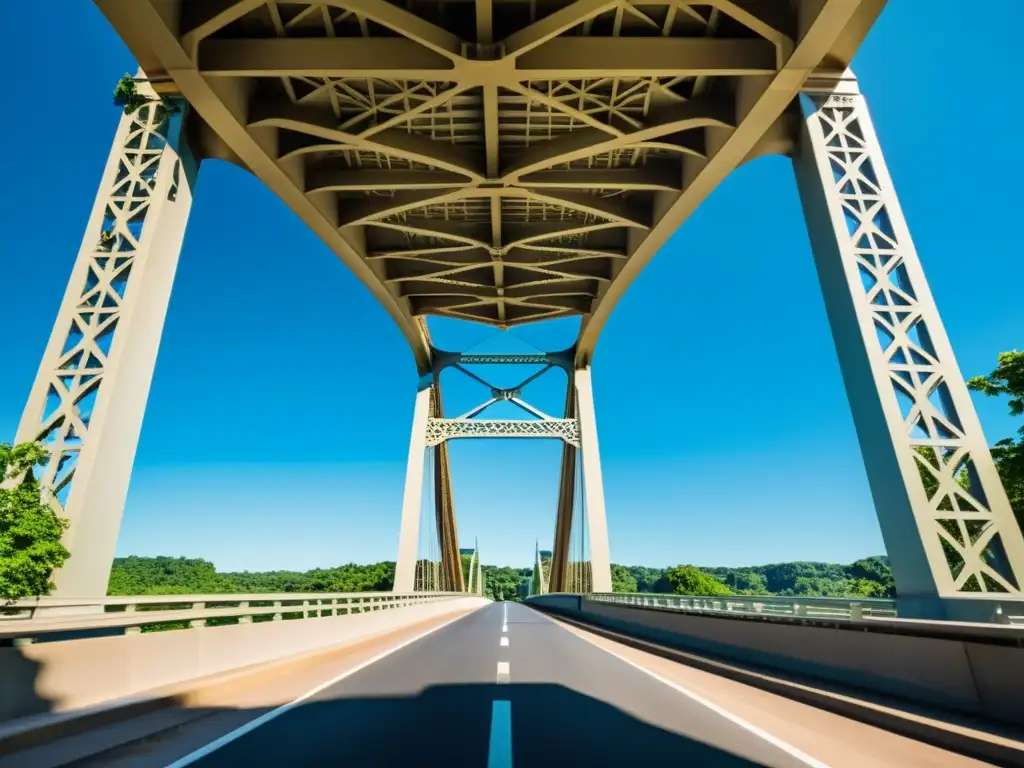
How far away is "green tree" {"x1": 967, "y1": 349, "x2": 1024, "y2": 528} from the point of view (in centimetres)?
1448

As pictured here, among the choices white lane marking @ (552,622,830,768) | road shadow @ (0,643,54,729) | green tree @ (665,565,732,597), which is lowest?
white lane marking @ (552,622,830,768)

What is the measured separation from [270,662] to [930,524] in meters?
9.04

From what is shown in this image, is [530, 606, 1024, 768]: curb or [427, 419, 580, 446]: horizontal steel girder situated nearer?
[530, 606, 1024, 768]: curb

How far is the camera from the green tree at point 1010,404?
14.5m

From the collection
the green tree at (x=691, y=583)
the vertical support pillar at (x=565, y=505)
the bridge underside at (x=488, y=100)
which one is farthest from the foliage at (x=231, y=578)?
the bridge underside at (x=488, y=100)

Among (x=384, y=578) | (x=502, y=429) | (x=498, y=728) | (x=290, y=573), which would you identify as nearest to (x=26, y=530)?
(x=498, y=728)

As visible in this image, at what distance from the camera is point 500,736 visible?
470cm

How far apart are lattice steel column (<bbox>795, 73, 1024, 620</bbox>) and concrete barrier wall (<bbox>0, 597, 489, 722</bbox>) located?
8327 mm

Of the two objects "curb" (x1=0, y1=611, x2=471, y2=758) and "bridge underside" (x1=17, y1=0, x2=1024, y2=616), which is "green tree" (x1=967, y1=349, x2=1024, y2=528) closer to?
"bridge underside" (x1=17, y1=0, x2=1024, y2=616)

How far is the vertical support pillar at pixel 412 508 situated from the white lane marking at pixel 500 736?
998 inches

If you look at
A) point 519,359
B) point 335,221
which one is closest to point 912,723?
point 335,221

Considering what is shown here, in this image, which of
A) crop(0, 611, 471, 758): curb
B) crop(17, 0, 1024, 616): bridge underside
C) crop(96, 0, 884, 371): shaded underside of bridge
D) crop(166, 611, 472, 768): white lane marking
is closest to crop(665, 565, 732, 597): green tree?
crop(96, 0, 884, 371): shaded underside of bridge

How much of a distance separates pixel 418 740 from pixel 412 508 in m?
28.8

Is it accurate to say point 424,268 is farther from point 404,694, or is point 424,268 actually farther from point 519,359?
point 404,694
